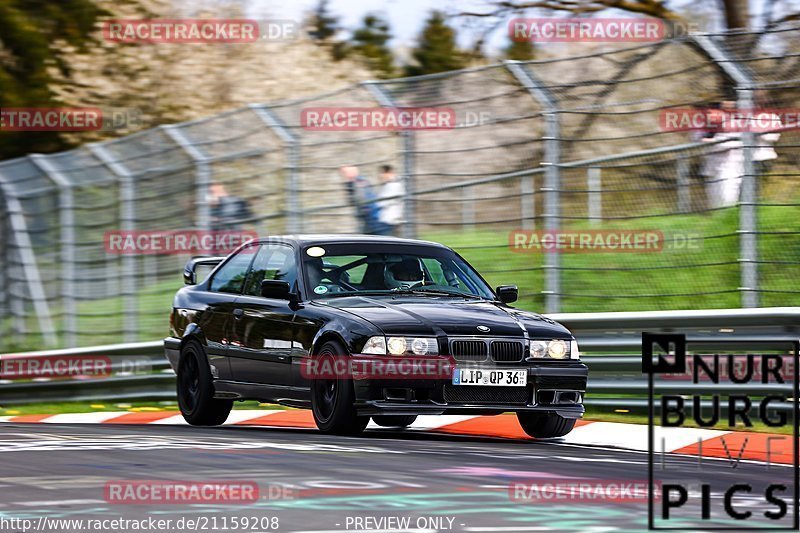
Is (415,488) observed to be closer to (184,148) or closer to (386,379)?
(386,379)

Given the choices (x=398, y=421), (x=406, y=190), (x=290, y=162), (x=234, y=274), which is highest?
(x=290, y=162)

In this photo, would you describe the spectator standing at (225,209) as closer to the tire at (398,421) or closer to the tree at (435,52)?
the tire at (398,421)

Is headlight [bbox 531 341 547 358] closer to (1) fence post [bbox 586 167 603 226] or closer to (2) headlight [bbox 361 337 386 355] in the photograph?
(2) headlight [bbox 361 337 386 355]

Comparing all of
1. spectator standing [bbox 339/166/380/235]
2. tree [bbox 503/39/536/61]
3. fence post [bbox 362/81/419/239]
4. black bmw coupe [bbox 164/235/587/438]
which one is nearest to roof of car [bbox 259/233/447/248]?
black bmw coupe [bbox 164/235/587/438]

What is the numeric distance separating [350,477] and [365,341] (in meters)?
2.17

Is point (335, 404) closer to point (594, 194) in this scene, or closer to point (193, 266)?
point (193, 266)

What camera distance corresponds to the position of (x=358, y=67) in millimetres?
35938

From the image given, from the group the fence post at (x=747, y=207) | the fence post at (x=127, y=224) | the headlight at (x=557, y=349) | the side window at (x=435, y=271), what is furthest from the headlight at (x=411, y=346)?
the fence post at (x=127, y=224)

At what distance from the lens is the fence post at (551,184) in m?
13.8

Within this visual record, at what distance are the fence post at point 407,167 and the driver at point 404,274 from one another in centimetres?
297

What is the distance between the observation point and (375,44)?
123 feet

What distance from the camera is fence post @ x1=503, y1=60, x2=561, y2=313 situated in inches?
542

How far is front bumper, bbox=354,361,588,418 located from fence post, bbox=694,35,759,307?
219 centimetres

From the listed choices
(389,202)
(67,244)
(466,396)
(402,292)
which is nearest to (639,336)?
(402,292)
